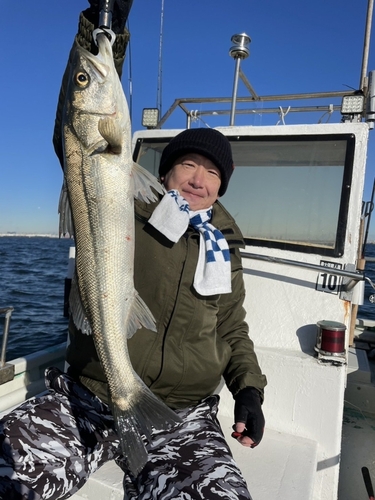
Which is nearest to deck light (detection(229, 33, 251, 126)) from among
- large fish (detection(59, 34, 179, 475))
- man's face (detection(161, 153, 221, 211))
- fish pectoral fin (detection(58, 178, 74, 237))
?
man's face (detection(161, 153, 221, 211))

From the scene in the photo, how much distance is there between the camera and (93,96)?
6.50 ft

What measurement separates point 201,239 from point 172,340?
2.32ft

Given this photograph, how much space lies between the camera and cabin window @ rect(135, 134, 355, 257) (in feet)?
12.1

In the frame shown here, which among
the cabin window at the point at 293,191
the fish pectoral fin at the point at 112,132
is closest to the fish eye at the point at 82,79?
the fish pectoral fin at the point at 112,132

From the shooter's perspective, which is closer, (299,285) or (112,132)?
(112,132)

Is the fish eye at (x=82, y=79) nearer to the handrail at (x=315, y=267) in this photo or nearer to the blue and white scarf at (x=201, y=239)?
the blue and white scarf at (x=201, y=239)

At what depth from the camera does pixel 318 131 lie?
3.77 meters

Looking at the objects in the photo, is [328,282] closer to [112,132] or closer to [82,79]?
[112,132]

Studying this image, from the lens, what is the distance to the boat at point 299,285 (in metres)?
3.12

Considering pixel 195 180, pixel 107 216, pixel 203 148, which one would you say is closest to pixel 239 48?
pixel 203 148

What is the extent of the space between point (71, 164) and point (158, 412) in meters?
1.36

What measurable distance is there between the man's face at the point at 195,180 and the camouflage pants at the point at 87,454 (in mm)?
1455

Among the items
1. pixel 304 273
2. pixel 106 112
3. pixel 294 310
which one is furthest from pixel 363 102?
pixel 106 112

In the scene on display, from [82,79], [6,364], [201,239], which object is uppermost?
[82,79]
